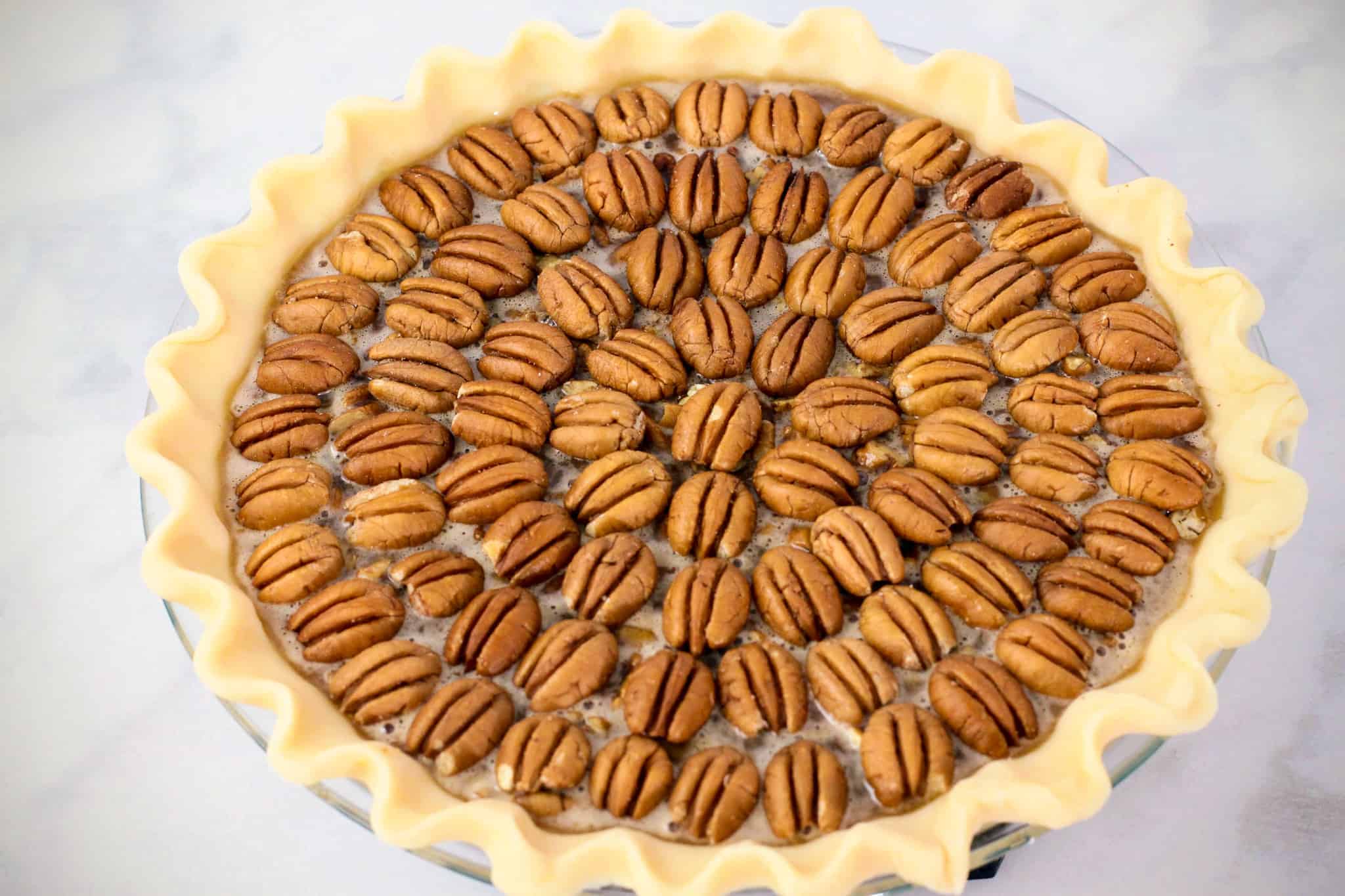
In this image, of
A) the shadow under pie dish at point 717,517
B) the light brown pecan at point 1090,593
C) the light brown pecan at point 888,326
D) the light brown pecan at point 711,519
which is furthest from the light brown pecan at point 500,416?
the light brown pecan at point 1090,593

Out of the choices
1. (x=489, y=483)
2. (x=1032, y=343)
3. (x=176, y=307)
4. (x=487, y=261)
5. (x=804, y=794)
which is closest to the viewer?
(x=804, y=794)

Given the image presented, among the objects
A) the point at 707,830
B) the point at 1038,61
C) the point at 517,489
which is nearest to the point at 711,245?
the point at 517,489

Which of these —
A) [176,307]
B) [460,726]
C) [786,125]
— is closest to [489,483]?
[460,726]

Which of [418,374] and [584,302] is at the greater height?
[584,302]

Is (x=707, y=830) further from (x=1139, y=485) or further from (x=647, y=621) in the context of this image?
(x=1139, y=485)

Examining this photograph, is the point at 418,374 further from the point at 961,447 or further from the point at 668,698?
the point at 961,447

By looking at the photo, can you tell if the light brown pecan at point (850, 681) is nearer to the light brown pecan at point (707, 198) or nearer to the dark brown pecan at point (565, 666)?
the dark brown pecan at point (565, 666)

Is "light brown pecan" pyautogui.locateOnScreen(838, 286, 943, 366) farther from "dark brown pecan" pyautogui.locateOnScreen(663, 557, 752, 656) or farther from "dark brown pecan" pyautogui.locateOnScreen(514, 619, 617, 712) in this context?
"dark brown pecan" pyautogui.locateOnScreen(514, 619, 617, 712)
